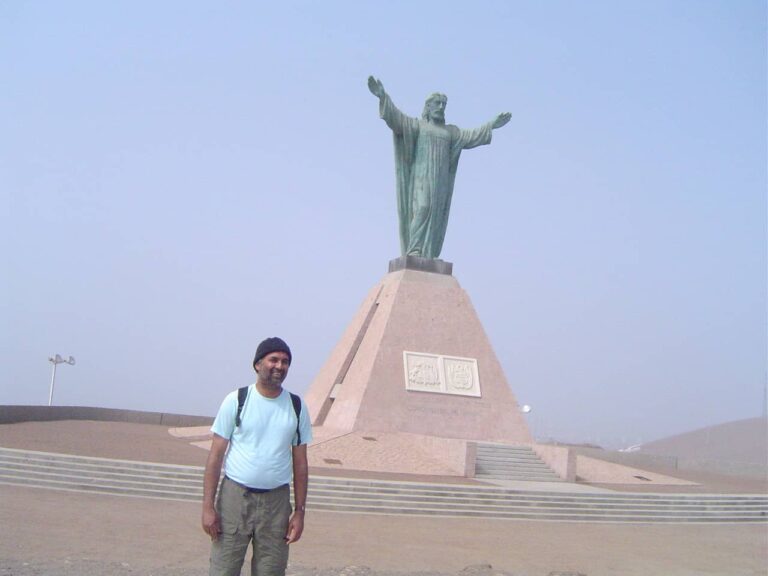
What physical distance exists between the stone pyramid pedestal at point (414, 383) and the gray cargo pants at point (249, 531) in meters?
8.02

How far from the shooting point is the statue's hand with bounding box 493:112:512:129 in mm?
15344

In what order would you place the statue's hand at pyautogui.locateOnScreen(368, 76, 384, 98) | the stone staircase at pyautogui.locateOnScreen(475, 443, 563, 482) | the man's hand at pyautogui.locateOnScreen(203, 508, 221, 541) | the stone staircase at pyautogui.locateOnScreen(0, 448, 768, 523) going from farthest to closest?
the statue's hand at pyautogui.locateOnScreen(368, 76, 384, 98), the stone staircase at pyautogui.locateOnScreen(475, 443, 563, 482), the stone staircase at pyautogui.locateOnScreen(0, 448, 768, 523), the man's hand at pyautogui.locateOnScreen(203, 508, 221, 541)

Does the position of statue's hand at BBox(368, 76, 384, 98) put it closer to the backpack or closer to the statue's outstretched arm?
the statue's outstretched arm

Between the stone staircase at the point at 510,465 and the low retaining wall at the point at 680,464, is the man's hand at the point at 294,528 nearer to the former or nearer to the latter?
the stone staircase at the point at 510,465

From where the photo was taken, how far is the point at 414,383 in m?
13.3

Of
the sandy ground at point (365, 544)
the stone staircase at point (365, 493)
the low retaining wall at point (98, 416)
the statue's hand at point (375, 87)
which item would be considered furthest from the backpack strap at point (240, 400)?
the low retaining wall at point (98, 416)

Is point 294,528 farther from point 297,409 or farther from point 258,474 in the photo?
point 297,409

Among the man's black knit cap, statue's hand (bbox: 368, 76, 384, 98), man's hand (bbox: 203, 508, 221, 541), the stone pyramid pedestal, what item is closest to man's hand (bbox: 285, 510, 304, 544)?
man's hand (bbox: 203, 508, 221, 541)

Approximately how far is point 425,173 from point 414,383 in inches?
156

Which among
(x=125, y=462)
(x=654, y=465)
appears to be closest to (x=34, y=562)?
(x=125, y=462)

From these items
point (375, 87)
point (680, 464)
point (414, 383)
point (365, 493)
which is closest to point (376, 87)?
point (375, 87)

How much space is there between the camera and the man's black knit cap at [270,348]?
3197mm

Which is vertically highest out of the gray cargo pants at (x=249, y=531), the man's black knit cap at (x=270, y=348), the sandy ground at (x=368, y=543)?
the man's black knit cap at (x=270, y=348)

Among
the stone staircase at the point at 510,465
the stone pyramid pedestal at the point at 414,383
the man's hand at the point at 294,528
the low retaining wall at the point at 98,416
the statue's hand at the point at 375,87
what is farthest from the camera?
the low retaining wall at the point at 98,416
